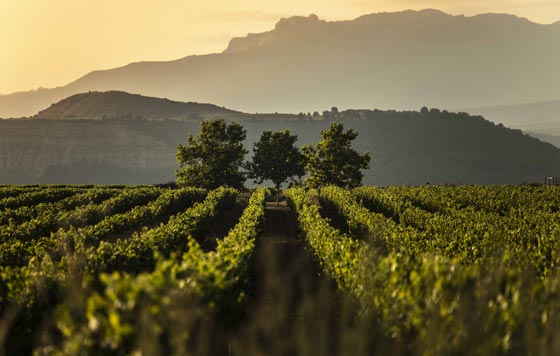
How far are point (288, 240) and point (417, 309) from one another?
92.6ft

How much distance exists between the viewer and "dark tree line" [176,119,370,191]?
80.4 metres

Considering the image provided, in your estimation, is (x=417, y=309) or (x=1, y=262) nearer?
(x=417, y=309)

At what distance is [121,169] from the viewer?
611 feet

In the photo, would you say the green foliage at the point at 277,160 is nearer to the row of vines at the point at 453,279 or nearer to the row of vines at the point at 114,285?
the row of vines at the point at 453,279

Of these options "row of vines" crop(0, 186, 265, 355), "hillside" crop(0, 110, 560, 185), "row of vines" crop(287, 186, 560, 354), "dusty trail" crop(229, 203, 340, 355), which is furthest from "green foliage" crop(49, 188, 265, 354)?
"hillside" crop(0, 110, 560, 185)

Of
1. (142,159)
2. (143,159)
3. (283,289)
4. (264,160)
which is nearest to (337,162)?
(264,160)

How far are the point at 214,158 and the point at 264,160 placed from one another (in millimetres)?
6944

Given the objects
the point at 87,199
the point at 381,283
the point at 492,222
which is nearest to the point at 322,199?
→ the point at 87,199

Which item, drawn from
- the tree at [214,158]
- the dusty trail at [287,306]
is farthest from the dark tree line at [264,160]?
the dusty trail at [287,306]

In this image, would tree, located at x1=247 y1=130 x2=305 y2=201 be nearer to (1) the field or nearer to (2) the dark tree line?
(2) the dark tree line

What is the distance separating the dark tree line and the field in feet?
129

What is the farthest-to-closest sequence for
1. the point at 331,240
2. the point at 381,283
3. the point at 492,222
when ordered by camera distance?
the point at 492,222, the point at 331,240, the point at 381,283

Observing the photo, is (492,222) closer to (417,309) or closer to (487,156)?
(417,309)

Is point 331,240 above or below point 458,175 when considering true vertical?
above
